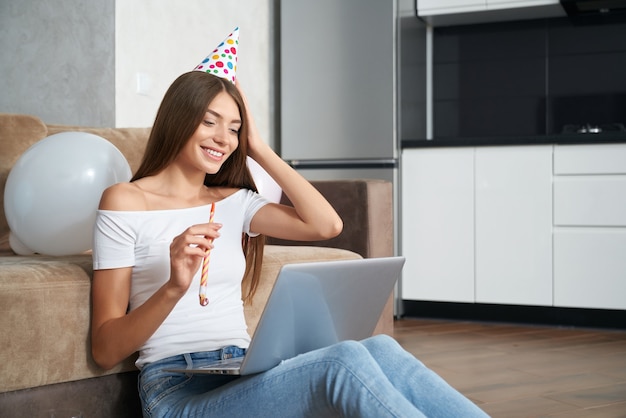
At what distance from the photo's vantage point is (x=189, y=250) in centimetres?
142

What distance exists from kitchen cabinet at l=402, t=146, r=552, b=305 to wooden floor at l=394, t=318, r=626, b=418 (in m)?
0.19

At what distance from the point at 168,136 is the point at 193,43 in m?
2.21

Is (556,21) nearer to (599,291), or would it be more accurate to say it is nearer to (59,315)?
(599,291)

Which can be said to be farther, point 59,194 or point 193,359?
point 59,194

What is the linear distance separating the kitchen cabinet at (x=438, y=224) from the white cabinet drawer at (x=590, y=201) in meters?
0.44

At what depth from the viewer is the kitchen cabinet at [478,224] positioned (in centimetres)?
409

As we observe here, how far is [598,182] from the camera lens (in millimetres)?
3963

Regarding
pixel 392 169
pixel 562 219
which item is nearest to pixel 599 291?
pixel 562 219

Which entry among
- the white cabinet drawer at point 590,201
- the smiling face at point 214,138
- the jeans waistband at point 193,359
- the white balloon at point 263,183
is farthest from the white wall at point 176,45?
the jeans waistband at point 193,359

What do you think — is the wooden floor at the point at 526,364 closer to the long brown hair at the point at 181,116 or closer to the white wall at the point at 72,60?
the long brown hair at the point at 181,116

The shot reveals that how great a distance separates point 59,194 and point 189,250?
2.34 ft

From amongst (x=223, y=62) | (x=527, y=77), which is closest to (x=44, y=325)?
(x=223, y=62)

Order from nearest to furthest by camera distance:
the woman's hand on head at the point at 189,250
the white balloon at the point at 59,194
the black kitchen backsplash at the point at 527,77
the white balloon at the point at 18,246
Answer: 1. the woman's hand on head at the point at 189,250
2. the white balloon at the point at 59,194
3. the white balloon at the point at 18,246
4. the black kitchen backsplash at the point at 527,77

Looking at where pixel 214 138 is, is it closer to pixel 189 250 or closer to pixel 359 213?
pixel 189 250
